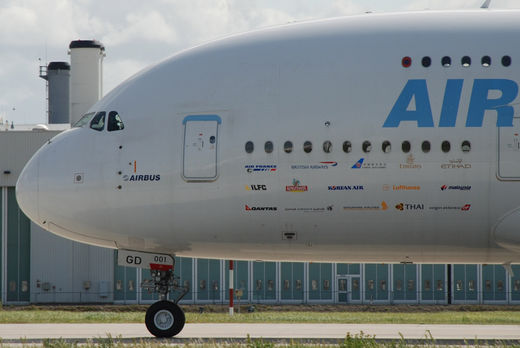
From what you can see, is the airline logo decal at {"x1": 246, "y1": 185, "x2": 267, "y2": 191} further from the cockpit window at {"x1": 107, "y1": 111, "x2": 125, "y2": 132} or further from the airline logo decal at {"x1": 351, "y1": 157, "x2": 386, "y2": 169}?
the cockpit window at {"x1": 107, "y1": 111, "x2": 125, "y2": 132}

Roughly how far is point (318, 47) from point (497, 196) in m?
4.72

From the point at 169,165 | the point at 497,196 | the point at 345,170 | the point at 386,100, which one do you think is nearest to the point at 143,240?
the point at 169,165

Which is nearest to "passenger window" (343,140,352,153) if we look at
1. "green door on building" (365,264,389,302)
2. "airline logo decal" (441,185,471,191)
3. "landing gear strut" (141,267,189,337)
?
"airline logo decal" (441,185,471,191)

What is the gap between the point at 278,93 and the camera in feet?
60.9

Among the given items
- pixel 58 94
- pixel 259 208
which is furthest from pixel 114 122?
pixel 58 94

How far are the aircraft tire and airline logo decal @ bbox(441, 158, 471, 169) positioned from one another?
6540mm

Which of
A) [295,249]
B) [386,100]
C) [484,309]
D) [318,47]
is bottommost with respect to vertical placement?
[484,309]

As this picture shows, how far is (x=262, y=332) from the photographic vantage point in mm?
22578

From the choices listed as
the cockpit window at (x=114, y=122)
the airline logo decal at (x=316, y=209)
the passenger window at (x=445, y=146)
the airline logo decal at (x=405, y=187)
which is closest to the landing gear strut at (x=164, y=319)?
the airline logo decal at (x=316, y=209)

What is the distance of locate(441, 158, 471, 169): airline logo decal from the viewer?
57.9 feet

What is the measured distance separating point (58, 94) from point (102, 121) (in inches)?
2192

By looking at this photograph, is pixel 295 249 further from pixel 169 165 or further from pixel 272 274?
pixel 272 274

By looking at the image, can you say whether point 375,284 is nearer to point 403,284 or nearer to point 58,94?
point 403,284

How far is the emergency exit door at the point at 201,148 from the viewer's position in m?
18.7
